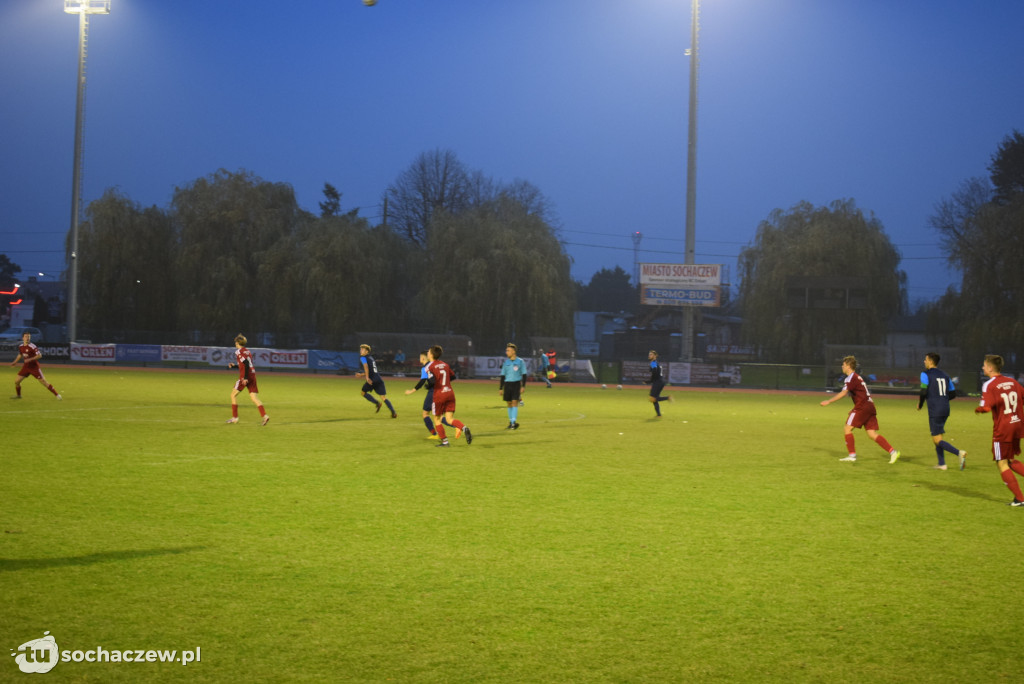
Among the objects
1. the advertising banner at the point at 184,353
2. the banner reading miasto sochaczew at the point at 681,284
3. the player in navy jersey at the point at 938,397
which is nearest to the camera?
the player in navy jersey at the point at 938,397

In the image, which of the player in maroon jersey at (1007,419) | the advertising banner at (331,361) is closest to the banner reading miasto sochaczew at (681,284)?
the advertising banner at (331,361)

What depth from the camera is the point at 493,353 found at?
161 ft

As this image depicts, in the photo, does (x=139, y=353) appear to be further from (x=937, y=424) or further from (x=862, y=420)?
(x=937, y=424)

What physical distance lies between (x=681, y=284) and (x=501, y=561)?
40.1 m

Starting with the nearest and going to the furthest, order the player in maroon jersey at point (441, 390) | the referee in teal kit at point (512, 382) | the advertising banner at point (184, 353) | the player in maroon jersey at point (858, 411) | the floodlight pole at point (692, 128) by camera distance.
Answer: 1. the player in maroon jersey at point (858, 411)
2. the player in maroon jersey at point (441, 390)
3. the referee in teal kit at point (512, 382)
4. the floodlight pole at point (692, 128)
5. the advertising banner at point (184, 353)

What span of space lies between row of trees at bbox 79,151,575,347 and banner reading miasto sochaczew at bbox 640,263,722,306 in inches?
253

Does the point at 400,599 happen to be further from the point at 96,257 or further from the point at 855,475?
the point at 96,257

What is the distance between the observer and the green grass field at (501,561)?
16.8 feet

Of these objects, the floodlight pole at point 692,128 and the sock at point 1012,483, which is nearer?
the sock at point 1012,483

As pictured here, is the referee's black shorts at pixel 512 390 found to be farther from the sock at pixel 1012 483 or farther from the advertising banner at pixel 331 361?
the advertising banner at pixel 331 361

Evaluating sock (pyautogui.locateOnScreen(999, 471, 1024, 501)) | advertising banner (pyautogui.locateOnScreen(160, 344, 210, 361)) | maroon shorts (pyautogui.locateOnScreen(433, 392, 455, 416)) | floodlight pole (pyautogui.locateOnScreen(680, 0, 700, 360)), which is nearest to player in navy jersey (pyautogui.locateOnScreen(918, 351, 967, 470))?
sock (pyautogui.locateOnScreen(999, 471, 1024, 501))

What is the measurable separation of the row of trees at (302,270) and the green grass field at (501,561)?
35.5 meters

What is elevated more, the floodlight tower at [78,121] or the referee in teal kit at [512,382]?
the floodlight tower at [78,121]

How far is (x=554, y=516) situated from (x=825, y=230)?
4642cm
